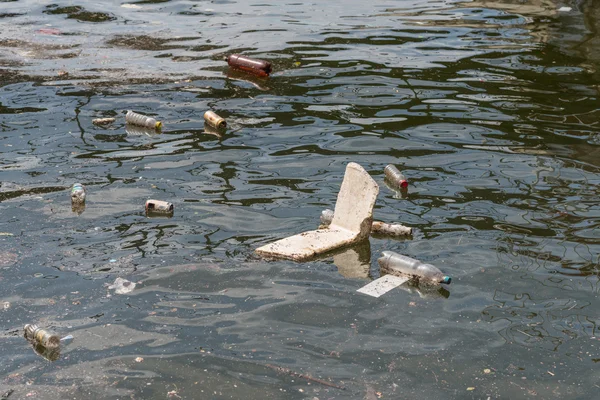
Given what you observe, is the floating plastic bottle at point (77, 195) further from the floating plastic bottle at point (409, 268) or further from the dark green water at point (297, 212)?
the floating plastic bottle at point (409, 268)

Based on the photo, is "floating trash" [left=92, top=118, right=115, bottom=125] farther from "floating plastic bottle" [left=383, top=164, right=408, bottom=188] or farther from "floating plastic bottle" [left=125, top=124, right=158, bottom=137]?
"floating plastic bottle" [left=383, top=164, right=408, bottom=188]

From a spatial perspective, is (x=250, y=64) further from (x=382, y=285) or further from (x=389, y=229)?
(x=382, y=285)

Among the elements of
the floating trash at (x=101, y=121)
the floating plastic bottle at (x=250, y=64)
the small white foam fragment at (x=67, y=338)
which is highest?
the floating plastic bottle at (x=250, y=64)

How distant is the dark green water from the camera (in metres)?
4.53

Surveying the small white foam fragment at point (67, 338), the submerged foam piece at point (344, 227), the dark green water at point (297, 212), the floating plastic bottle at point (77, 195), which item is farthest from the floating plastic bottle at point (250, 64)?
the small white foam fragment at point (67, 338)

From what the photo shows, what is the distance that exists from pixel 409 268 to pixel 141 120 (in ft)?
13.3

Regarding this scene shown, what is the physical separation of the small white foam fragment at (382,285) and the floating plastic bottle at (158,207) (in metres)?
1.88

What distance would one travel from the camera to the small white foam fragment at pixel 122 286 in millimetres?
5348

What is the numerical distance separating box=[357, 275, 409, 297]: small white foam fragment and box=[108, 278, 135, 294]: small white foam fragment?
144 cm

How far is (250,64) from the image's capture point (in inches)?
416

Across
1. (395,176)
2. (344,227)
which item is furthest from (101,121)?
(344,227)

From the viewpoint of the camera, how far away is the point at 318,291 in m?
5.36

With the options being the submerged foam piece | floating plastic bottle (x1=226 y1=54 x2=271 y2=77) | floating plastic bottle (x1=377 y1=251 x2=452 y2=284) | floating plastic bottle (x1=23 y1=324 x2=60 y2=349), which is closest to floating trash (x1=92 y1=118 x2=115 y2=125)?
floating plastic bottle (x1=226 y1=54 x2=271 y2=77)

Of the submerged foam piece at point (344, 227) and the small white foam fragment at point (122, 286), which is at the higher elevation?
the submerged foam piece at point (344, 227)
